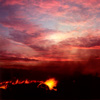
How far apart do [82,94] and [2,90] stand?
4442mm

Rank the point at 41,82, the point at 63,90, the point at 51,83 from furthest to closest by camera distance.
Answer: the point at 41,82 < the point at 51,83 < the point at 63,90

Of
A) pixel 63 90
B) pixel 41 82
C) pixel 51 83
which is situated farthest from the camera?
pixel 41 82

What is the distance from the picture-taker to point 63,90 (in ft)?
29.6

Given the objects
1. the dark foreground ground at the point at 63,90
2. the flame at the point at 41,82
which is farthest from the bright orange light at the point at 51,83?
the dark foreground ground at the point at 63,90

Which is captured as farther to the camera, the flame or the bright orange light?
the bright orange light

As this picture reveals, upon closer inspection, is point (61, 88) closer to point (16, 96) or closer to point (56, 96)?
point (56, 96)

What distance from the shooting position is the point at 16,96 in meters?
8.87

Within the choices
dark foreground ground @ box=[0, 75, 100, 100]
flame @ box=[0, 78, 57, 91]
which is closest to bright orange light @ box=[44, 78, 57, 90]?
flame @ box=[0, 78, 57, 91]

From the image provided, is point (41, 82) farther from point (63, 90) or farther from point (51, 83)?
point (63, 90)

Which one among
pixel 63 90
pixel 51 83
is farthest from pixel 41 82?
pixel 63 90

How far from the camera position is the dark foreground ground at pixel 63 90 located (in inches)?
338

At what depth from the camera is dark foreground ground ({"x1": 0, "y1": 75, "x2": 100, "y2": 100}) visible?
8.59 m

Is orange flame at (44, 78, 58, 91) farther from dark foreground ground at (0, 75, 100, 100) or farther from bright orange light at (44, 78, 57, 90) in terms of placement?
dark foreground ground at (0, 75, 100, 100)

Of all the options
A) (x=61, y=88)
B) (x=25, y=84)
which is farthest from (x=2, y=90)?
(x=61, y=88)
